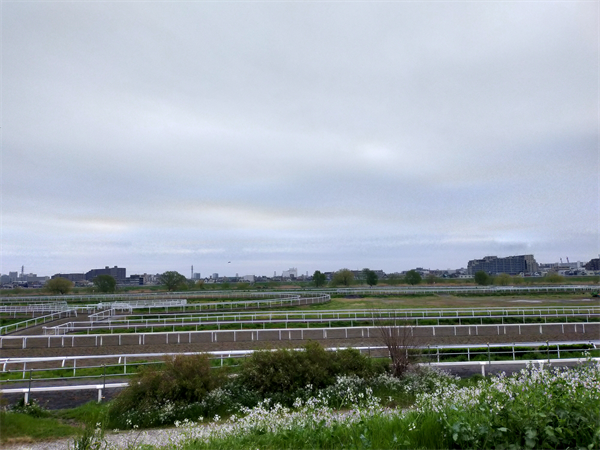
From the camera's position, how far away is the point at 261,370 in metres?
10.6

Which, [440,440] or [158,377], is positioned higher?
[440,440]

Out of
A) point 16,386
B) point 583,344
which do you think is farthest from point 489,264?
point 16,386

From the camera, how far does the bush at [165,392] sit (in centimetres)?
919

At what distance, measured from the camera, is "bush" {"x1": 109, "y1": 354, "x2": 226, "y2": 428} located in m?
9.19

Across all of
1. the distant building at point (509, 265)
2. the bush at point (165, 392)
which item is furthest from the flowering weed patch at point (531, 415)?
the distant building at point (509, 265)

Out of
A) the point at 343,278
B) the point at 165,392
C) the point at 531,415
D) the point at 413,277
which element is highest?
the point at 531,415

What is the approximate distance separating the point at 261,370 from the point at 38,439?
4.88 m

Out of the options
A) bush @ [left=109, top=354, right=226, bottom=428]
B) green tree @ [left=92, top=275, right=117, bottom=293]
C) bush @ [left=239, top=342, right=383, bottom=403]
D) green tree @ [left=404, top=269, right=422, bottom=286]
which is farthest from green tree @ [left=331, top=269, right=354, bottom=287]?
bush @ [left=109, top=354, right=226, bottom=428]

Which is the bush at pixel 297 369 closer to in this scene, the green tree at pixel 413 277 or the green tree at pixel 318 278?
the green tree at pixel 318 278

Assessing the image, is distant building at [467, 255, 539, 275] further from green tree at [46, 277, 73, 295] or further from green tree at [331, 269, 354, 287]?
green tree at [46, 277, 73, 295]

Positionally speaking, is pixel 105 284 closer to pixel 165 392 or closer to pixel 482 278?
pixel 482 278

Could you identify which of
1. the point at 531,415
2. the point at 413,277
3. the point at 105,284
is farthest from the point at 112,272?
the point at 531,415

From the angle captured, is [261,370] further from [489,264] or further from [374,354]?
[489,264]

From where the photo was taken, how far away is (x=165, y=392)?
9.77 meters
